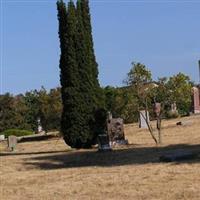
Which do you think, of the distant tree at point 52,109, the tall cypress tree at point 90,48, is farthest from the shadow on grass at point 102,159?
the distant tree at point 52,109

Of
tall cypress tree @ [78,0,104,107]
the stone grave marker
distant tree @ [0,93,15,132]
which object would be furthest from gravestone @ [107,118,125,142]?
distant tree @ [0,93,15,132]

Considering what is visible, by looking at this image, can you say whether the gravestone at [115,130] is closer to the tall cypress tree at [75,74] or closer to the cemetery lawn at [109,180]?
the tall cypress tree at [75,74]

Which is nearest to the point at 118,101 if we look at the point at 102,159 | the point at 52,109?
the point at 52,109

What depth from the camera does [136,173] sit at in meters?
13.1

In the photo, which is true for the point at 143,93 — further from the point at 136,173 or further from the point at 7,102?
the point at 7,102

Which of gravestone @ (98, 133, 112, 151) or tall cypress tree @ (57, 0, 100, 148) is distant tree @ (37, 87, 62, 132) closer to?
tall cypress tree @ (57, 0, 100, 148)

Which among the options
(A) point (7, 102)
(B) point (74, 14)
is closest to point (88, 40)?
(B) point (74, 14)

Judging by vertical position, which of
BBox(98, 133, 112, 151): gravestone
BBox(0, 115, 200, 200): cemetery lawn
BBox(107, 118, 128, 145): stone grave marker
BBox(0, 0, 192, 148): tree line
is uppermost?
BBox(0, 0, 192, 148): tree line

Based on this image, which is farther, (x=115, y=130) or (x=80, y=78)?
(x=80, y=78)

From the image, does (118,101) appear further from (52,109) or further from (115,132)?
(115,132)

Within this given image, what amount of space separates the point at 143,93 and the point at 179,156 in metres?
13.9

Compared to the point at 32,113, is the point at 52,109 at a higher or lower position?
Answer: lower

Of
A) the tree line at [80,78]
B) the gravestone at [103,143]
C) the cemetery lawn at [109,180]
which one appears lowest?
the cemetery lawn at [109,180]

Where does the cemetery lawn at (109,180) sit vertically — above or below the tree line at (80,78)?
below
